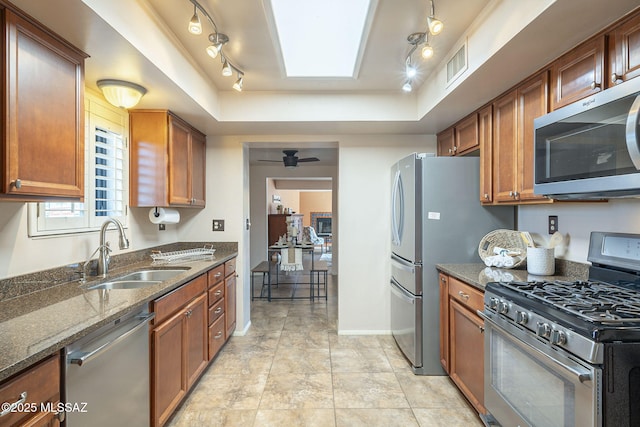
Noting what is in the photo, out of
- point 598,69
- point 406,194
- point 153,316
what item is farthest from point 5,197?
point 598,69

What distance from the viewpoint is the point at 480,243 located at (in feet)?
7.83

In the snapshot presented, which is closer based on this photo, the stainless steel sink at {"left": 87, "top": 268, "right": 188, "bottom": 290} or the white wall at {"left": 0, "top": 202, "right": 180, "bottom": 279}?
the white wall at {"left": 0, "top": 202, "right": 180, "bottom": 279}

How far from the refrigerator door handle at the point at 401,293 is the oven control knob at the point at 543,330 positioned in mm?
Result: 1266

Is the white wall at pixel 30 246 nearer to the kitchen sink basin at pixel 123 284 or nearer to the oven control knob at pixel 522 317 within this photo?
the kitchen sink basin at pixel 123 284

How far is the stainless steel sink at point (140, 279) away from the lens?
1952mm

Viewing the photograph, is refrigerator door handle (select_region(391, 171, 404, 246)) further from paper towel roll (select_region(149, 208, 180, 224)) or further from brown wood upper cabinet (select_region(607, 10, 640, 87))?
paper towel roll (select_region(149, 208, 180, 224))

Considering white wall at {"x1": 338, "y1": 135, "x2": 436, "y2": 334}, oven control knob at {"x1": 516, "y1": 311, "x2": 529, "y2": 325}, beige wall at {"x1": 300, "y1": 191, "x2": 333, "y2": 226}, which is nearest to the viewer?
oven control knob at {"x1": 516, "y1": 311, "x2": 529, "y2": 325}

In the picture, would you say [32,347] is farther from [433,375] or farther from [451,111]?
[451,111]

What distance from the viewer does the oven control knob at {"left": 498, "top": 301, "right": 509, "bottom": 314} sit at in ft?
4.90

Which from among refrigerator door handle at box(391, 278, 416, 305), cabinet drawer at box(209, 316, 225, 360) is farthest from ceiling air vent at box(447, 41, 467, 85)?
cabinet drawer at box(209, 316, 225, 360)

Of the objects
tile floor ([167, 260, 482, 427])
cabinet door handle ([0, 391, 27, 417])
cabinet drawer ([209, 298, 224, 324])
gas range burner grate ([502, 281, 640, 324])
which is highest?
gas range burner grate ([502, 281, 640, 324])

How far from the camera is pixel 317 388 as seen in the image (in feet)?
7.46

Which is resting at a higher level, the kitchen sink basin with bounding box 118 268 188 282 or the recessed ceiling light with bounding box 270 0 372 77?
the recessed ceiling light with bounding box 270 0 372 77

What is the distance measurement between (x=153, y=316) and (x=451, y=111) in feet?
8.45
